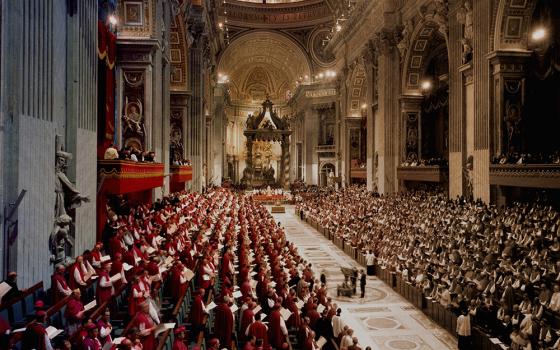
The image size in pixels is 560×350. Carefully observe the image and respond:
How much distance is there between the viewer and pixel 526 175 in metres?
13.6

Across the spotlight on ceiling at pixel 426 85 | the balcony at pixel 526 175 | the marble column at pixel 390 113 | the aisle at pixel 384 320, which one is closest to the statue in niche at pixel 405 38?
the marble column at pixel 390 113

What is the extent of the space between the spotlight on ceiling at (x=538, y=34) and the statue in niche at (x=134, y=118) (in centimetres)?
1371

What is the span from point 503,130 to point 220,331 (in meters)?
12.6

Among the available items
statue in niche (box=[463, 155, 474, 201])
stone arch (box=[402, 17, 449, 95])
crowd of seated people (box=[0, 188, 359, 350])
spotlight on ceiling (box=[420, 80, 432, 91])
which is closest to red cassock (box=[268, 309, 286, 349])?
crowd of seated people (box=[0, 188, 359, 350])

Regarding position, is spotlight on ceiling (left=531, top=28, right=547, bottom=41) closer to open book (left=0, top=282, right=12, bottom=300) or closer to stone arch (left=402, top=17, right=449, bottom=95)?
stone arch (left=402, top=17, right=449, bottom=95)

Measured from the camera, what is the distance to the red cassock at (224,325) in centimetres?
A: 756

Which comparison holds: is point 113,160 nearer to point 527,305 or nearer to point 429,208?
point 527,305

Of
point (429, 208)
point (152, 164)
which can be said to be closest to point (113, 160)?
point (152, 164)

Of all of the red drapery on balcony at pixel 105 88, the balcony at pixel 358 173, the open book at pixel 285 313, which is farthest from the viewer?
the balcony at pixel 358 173

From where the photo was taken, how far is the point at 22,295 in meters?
6.57

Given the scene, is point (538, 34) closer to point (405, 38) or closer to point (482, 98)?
point (482, 98)

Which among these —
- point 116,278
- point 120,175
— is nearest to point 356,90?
point 120,175

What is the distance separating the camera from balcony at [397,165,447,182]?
21453mm

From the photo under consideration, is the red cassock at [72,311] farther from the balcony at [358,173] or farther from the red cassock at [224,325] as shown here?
the balcony at [358,173]
